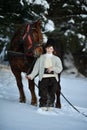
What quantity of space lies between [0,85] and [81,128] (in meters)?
7.88

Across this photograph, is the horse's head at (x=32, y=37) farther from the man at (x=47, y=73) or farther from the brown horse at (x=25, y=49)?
the man at (x=47, y=73)

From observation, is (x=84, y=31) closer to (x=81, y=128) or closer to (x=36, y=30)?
(x=36, y=30)

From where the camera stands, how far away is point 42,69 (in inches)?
329

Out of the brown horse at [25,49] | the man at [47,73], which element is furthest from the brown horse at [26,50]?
the man at [47,73]

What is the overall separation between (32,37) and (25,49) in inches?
14.3

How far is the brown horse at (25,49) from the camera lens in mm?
9172

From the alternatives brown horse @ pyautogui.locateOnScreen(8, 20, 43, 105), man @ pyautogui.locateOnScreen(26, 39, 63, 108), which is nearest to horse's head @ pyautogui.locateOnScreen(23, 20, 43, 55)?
brown horse @ pyautogui.locateOnScreen(8, 20, 43, 105)

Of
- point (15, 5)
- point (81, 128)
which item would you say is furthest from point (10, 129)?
point (15, 5)

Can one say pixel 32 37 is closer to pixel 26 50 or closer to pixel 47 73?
pixel 26 50

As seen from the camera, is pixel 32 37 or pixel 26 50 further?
pixel 26 50

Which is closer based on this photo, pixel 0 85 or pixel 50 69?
pixel 50 69

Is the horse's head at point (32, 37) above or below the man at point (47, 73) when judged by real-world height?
above

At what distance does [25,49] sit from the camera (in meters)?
9.44

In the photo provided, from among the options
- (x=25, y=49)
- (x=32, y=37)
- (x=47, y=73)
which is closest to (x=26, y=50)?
(x=25, y=49)
